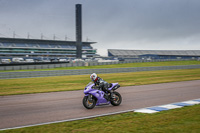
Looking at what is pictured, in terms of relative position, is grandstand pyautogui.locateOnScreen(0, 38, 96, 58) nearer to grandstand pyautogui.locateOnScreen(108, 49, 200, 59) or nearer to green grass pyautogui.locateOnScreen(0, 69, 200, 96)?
grandstand pyautogui.locateOnScreen(108, 49, 200, 59)

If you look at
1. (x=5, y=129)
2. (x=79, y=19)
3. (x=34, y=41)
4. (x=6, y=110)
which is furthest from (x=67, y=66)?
(x=34, y=41)

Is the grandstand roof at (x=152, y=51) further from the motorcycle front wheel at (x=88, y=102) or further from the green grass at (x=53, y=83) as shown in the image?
the motorcycle front wheel at (x=88, y=102)

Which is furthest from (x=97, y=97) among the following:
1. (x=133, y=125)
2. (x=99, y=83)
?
(x=133, y=125)

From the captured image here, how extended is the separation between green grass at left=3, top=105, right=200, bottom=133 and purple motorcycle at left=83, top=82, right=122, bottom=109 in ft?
5.27

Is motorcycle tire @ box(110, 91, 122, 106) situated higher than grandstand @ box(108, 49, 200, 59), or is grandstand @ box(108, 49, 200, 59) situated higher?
grandstand @ box(108, 49, 200, 59)

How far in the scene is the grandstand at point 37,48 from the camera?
11812 cm

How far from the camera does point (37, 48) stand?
12625 centimetres

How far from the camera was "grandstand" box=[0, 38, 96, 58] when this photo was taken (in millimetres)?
118125

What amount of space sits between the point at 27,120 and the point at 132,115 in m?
3.62

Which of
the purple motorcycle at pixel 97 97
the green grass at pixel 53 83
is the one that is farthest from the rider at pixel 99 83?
the green grass at pixel 53 83

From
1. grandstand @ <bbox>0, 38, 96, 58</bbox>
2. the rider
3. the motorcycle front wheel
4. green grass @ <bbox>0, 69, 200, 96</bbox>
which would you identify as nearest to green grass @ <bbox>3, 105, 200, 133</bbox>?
the motorcycle front wheel

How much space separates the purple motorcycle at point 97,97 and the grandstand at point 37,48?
110 m

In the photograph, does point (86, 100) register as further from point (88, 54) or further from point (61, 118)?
point (88, 54)

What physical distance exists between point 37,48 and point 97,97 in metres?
122
